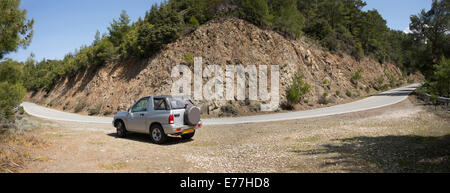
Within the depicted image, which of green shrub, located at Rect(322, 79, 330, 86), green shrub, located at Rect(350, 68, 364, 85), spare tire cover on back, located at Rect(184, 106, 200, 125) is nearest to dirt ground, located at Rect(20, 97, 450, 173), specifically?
spare tire cover on back, located at Rect(184, 106, 200, 125)

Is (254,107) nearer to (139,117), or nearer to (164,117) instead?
(139,117)

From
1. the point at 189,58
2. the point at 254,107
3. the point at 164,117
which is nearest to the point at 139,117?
the point at 164,117

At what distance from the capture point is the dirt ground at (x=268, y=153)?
20.4 feet

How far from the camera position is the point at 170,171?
6195 mm

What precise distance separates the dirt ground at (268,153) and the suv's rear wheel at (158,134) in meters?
0.28

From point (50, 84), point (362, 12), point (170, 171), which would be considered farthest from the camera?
point (362, 12)

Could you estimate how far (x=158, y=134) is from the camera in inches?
380

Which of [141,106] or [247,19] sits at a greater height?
[247,19]

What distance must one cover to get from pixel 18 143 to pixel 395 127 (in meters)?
14.1

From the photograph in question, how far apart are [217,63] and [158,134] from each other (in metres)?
15.6

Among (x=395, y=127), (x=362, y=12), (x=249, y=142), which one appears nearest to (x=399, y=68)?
(x=362, y=12)

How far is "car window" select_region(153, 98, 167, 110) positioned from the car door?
41cm
